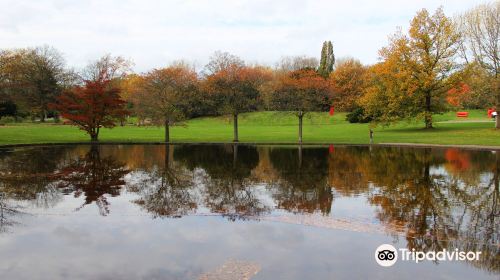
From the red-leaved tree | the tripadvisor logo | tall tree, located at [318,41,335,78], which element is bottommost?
the tripadvisor logo

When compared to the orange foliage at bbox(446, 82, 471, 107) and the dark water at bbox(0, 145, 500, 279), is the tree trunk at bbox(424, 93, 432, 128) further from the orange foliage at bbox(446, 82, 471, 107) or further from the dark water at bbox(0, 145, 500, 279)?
the dark water at bbox(0, 145, 500, 279)

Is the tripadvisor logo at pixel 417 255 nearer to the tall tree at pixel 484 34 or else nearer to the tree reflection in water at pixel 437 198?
the tree reflection in water at pixel 437 198

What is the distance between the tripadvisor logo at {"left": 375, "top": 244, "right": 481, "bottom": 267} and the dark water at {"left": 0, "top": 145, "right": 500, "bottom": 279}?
0.58 ft

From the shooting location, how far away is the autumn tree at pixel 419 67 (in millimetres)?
44844

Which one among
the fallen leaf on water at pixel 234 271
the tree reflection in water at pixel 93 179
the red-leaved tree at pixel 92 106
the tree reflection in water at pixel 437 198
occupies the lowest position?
the fallen leaf on water at pixel 234 271

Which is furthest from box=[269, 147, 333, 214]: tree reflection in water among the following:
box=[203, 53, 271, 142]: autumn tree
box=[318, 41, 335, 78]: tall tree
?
box=[318, 41, 335, 78]: tall tree

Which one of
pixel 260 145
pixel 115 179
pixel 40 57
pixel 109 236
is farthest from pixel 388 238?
pixel 40 57

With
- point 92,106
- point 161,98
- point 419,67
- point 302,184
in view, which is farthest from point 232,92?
point 302,184

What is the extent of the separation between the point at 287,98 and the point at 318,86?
285cm

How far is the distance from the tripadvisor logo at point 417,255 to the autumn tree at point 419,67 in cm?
3715

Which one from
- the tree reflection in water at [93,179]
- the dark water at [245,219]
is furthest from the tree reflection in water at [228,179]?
the tree reflection in water at [93,179]

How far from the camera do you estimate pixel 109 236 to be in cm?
1109

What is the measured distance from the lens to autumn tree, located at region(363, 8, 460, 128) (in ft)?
147

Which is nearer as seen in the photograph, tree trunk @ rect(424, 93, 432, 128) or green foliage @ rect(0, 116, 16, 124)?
tree trunk @ rect(424, 93, 432, 128)
